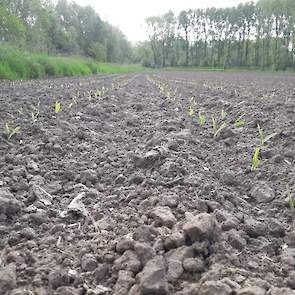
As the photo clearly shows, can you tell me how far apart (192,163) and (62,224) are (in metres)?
1.40

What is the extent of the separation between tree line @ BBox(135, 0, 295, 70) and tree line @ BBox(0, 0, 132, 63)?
880 cm

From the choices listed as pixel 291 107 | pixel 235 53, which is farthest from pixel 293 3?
pixel 291 107

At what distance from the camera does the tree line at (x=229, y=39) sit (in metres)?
55.4

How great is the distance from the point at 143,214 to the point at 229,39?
72898mm

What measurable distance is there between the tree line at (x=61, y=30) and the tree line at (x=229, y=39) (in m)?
8.80

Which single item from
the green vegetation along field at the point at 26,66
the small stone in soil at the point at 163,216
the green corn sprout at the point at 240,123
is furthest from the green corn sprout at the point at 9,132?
the green vegetation along field at the point at 26,66

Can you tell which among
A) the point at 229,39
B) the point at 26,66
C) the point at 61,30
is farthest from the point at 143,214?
the point at 229,39

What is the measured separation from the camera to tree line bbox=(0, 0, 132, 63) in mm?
22814

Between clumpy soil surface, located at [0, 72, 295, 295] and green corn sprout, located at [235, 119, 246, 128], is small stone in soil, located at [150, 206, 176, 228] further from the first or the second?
green corn sprout, located at [235, 119, 246, 128]

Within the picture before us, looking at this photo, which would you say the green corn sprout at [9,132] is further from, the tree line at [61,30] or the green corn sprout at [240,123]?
the tree line at [61,30]

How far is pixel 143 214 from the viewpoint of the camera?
2098 millimetres

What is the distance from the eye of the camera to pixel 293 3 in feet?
174

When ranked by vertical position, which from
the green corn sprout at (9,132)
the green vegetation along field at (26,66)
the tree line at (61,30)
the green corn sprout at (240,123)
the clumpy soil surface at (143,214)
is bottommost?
the clumpy soil surface at (143,214)

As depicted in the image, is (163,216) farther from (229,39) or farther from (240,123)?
(229,39)
